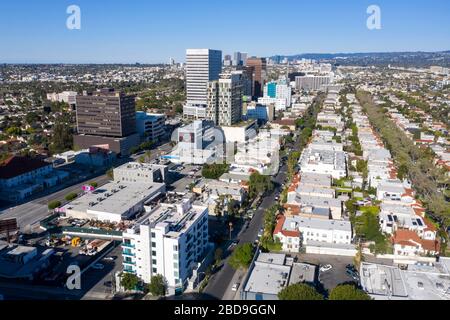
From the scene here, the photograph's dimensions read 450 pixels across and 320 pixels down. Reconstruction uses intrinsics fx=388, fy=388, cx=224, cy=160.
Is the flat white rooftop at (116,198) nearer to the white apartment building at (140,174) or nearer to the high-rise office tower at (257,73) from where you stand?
the white apartment building at (140,174)

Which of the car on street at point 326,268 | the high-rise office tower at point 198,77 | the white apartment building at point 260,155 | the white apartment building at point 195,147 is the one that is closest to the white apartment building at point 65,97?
the high-rise office tower at point 198,77

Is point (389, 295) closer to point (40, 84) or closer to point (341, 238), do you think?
point (341, 238)

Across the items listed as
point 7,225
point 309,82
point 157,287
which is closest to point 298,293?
point 157,287

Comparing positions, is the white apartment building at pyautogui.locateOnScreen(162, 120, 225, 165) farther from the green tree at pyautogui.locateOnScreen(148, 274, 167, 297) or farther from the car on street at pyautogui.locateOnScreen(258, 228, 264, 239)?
the green tree at pyautogui.locateOnScreen(148, 274, 167, 297)

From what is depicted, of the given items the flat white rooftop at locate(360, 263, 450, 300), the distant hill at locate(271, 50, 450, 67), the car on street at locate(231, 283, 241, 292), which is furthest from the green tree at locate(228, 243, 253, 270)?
the distant hill at locate(271, 50, 450, 67)

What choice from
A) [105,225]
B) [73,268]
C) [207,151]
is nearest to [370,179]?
[207,151]

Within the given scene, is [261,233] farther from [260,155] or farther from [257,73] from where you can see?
[257,73]
